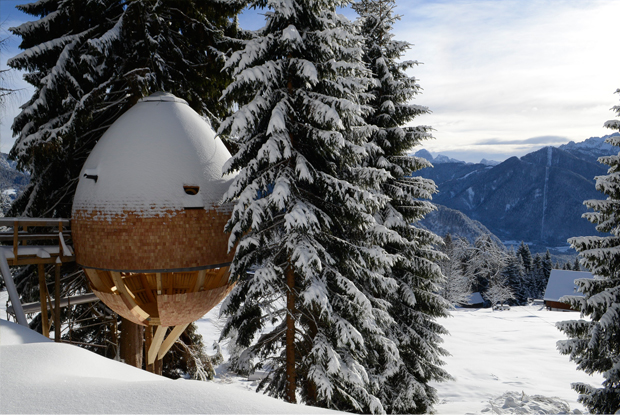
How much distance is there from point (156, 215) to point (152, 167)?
1.01m

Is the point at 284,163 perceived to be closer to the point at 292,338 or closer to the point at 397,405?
the point at 292,338

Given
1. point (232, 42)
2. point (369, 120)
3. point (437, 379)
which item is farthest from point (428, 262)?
point (232, 42)

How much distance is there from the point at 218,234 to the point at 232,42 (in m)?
6.41

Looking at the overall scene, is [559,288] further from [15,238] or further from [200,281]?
[15,238]

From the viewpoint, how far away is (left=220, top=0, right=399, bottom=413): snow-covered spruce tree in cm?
740

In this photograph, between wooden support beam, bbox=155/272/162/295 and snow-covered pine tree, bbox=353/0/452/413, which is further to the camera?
snow-covered pine tree, bbox=353/0/452/413

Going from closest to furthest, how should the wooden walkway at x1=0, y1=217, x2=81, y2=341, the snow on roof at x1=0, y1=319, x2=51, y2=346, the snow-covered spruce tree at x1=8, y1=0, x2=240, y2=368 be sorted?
the snow on roof at x1=0, y1=319, x2=51, y2=346 < the wooden walkway at x1=0, y1=217, x2=81, y2=341 < the snow-covered spruce tree at x1=8, y1=0, x2=240, y2=368

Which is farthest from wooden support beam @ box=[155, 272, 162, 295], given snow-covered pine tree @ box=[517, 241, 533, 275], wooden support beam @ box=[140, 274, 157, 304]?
snow-covered pine tree @ box=[517, 241, 533, 275]

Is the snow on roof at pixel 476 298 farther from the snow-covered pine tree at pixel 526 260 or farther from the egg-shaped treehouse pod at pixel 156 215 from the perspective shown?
the egg-shaped treehouse pod at pixel 156 215

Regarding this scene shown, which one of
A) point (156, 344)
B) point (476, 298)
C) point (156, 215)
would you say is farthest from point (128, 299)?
point (476, 298)

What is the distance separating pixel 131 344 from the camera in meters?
11.5

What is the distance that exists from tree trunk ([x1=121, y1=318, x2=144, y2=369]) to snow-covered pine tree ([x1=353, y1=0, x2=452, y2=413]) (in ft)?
26.7

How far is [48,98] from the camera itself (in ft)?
33.0

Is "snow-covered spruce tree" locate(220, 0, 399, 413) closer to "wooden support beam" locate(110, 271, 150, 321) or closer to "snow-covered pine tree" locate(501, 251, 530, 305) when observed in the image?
"wooden support beam" locate(110, 271, 150, 321)
